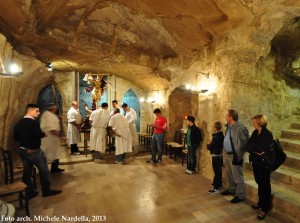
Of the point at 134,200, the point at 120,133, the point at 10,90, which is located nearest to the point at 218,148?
the point at 134,200

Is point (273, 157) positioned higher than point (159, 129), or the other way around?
point (159, 129)

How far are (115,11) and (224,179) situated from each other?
521 cm

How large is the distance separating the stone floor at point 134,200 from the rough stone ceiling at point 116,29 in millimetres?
3619

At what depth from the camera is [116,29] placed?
6488mm

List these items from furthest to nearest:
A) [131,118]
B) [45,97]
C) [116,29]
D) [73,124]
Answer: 1. [45,97]
2. [131,118]
3. [73,124]
4. [116,29]

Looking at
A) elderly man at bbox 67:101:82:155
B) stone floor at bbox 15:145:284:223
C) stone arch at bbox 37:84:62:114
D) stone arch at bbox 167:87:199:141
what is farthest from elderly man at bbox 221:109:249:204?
stone arch at bbox 37:84:62:114

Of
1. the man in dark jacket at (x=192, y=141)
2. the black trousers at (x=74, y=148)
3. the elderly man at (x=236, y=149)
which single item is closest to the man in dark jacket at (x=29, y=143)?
the black trousers at (x=74, y=148)

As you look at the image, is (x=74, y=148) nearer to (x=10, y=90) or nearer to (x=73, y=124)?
(x=73, y=124)

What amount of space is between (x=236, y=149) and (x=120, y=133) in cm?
380

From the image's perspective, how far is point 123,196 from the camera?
14.0 ft

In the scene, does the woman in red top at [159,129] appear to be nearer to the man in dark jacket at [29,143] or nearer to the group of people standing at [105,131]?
the group of people standing at [105,131]

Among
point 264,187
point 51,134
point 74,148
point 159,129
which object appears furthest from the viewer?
point 74,148

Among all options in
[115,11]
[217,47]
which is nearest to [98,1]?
[115,11]

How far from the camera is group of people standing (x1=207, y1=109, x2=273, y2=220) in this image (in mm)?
3477
